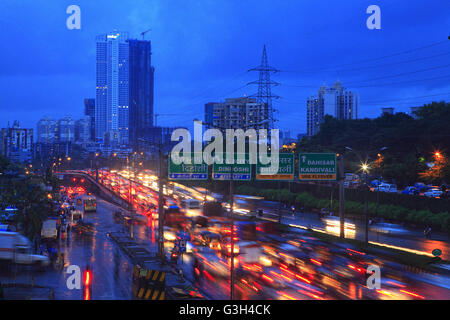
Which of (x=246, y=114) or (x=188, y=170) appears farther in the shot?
(x=246, y=114)

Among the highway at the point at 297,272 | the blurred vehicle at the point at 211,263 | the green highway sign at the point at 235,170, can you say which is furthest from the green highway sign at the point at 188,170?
the highway at the point at 297,272

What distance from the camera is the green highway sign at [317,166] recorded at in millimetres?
29500

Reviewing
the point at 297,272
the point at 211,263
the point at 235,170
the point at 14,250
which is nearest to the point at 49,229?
the point at 14,250

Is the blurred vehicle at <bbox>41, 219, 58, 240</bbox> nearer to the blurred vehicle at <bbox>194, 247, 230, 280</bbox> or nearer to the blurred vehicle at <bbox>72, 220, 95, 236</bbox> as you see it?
the blurred vehicle at <bbox>72, 220, 95, 236</bbox>

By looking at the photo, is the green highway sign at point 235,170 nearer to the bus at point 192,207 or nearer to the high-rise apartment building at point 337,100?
the bus at point 192,207

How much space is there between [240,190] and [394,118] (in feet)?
124

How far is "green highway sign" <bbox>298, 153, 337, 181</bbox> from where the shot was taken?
29.5 metres

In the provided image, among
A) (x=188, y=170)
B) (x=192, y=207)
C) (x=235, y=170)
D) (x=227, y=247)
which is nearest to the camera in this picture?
(x=227, y=247)

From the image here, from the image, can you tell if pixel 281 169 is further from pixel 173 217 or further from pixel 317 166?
pixel 173 217

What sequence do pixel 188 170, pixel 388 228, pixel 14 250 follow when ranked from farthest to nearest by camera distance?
pixel 388 228 → pixel 188 170 → pixel 14 250

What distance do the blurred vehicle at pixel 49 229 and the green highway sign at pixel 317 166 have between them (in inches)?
780

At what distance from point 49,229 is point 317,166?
2138 cm

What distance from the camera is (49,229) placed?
33594 mm
